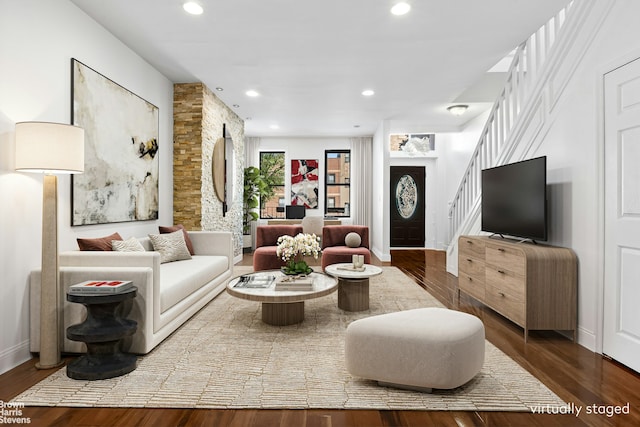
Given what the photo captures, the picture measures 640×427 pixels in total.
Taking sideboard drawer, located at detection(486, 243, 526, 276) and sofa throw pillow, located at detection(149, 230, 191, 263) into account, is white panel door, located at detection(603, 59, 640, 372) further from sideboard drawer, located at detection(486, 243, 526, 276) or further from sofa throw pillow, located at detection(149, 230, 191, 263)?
sofa throw pillow, located at detection(149, 230, 191, 263)

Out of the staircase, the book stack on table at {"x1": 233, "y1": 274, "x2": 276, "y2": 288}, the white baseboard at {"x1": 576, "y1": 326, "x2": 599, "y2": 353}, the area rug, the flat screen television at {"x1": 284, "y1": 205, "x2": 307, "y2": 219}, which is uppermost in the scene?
the staircase

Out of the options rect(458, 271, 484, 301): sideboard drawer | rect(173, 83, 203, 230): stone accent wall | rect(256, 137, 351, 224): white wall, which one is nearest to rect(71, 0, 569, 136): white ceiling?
rect(173, 83, 203, 230): stone accent wall

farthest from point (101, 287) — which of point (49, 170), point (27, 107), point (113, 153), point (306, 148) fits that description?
point (306, 148)

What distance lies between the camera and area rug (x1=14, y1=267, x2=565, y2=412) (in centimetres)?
196

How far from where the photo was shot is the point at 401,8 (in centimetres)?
312

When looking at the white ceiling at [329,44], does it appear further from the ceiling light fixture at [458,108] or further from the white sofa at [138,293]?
Result: the white sofa at [138,293]

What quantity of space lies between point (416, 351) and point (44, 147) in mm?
2599

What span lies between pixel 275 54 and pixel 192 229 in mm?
2606

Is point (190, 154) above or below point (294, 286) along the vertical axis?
above

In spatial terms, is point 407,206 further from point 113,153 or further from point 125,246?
point 125,246

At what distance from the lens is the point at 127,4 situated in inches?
122

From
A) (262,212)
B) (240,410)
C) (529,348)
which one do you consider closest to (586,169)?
(529,348)

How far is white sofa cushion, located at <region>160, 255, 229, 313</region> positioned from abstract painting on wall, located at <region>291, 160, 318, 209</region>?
471cm

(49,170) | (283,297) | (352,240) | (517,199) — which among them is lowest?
(283,297)
